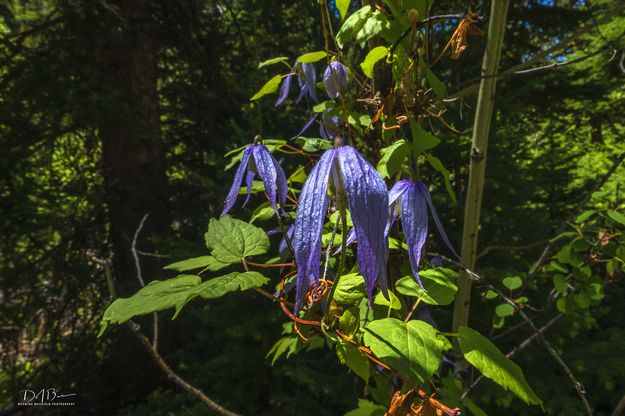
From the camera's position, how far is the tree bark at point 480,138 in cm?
77

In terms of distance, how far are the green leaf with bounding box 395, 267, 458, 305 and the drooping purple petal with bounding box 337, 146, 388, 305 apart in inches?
9.9

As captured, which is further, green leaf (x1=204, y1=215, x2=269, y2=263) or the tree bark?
the tree bark

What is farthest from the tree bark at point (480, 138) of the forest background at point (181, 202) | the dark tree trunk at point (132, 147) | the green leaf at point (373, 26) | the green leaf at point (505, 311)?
the dark tree trunk at point (132, 147)

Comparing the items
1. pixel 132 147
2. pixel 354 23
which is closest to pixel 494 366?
pixel 354 23

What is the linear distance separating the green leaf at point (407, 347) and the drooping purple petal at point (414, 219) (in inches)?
3.3

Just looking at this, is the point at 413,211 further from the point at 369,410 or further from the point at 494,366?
the point at 369,410

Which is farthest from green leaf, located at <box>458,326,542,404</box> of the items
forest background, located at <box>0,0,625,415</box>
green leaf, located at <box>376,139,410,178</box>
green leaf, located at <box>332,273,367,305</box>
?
forest background, located at <box>0,0,625,415</box>

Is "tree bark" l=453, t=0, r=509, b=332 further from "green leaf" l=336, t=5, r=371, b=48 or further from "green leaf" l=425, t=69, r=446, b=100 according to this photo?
"green leaf" l=336, t=5, r=371, b=48

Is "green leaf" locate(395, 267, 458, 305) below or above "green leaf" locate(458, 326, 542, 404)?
above

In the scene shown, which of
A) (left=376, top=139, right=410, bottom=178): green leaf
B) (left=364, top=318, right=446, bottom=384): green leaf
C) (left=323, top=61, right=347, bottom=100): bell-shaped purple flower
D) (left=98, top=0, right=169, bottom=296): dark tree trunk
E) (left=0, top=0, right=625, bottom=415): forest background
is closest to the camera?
(left=364, top=318, right=446, bottom=384): green leaf

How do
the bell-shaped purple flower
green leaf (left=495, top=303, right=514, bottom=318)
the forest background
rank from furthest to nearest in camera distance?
the forest background → green leaf (left=495, top=303, right=514, bottom=318) → the bell-shaped purple flower

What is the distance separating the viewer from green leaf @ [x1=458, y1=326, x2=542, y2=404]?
49cm

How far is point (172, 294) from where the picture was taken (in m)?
0.46

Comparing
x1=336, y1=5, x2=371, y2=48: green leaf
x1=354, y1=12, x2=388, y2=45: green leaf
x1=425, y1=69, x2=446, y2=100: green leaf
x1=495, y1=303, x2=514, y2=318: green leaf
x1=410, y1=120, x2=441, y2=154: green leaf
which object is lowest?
x1=495, y1=303, x2=514, y2=318: green leaf
